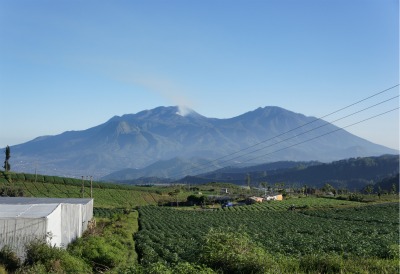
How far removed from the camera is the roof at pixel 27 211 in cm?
2498

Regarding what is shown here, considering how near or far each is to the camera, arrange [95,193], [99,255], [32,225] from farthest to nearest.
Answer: [95,193]
[99,255]
[32,225]

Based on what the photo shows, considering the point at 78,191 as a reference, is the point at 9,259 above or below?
below

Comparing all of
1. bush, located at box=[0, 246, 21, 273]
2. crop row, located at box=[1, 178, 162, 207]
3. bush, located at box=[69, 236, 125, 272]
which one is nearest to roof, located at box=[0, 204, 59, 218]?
bush, located at box=[0, 246, 21, 273]

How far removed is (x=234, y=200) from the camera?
357 feet

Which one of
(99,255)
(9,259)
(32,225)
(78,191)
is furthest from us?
(78,191)

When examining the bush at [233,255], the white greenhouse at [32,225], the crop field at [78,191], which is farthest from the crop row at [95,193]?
the bush at [233,255]

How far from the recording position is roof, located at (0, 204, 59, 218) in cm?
2498

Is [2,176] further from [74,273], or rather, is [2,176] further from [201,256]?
[201,256]

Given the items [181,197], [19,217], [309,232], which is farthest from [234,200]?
[19,217]

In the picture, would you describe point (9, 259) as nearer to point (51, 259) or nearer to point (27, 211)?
point (51, 259)

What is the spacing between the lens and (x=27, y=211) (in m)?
26.2

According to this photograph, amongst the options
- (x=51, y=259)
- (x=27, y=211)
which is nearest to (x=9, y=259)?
(x=51, y=259)

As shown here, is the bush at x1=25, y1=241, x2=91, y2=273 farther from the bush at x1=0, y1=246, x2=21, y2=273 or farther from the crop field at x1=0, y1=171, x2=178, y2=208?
the crop field at x1=0, y1=171, x2=178, y2=208

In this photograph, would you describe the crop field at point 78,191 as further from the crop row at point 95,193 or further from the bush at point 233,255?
the bush at point 233,255
